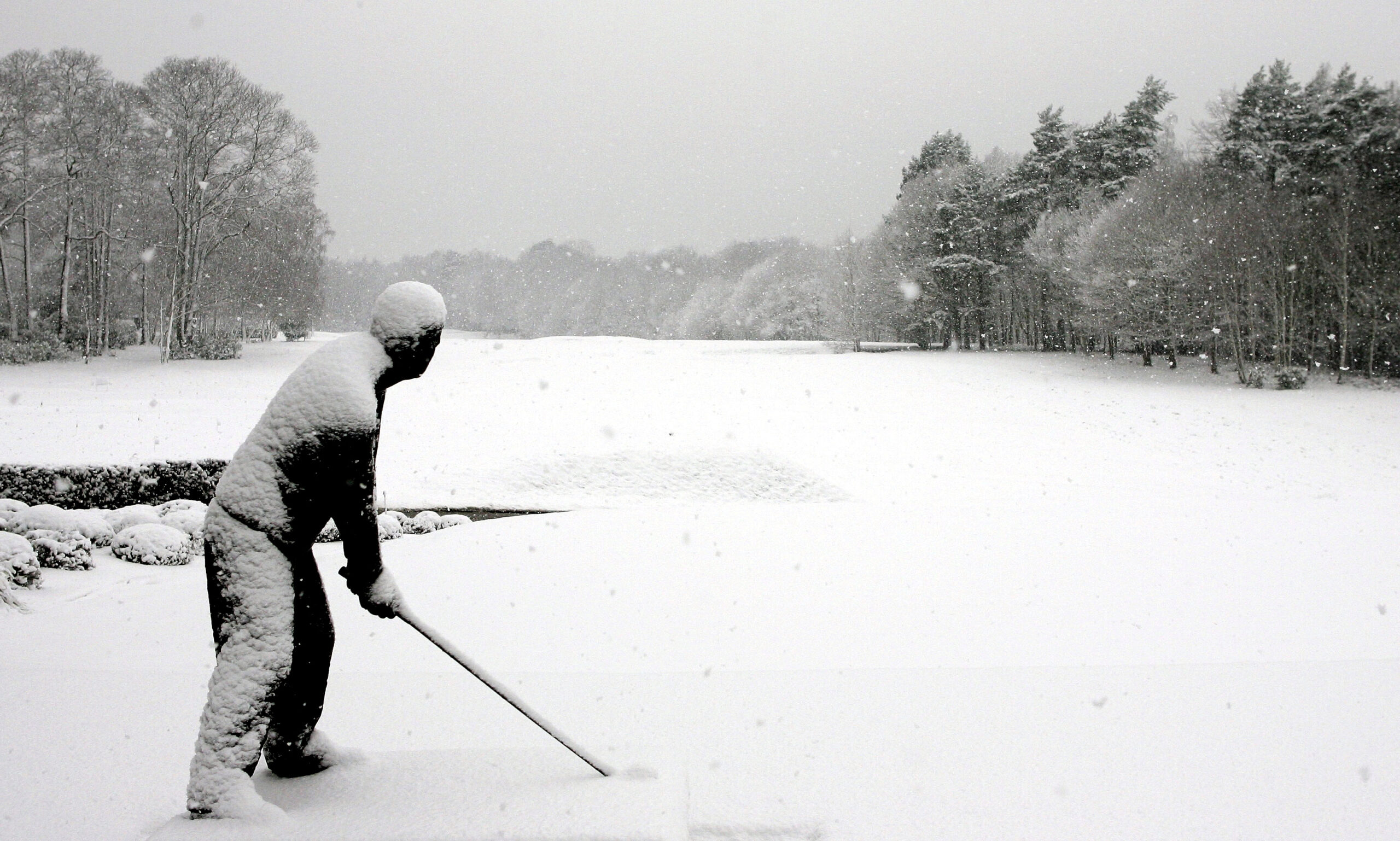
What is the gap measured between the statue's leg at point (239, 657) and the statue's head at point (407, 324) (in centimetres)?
69

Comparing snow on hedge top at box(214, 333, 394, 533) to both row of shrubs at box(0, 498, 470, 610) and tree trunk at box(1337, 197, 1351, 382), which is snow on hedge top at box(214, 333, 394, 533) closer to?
row of shrubs at box(0, 498, 470, 610)

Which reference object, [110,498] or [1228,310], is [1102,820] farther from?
[1228,310]

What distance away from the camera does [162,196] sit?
25406 millimetres

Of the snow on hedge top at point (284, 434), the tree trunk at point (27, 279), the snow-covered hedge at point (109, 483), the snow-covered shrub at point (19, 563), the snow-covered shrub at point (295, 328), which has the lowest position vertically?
the snow-covered shrub at point (19, 563)

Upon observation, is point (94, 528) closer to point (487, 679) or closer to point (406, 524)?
point (406, 524)

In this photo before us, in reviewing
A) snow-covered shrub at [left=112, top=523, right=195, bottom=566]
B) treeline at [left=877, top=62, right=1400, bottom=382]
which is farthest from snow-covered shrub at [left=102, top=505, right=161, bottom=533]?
treeline at [left=877, top=62, right=1400, bottom=382]

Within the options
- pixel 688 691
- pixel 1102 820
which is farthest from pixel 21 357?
pixel 1102 820

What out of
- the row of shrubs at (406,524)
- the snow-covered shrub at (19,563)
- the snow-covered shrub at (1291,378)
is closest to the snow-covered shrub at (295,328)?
the row of shrubs at (406,524)

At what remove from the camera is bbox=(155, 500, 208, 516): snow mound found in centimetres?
813

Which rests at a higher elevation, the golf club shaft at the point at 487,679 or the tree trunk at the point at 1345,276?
the tree trunk at the point at 1345,276

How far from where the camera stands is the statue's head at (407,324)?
2.61 meters

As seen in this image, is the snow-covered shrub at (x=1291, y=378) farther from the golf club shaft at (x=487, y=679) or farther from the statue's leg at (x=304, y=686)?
the statue's leg at (x=304, y=686)

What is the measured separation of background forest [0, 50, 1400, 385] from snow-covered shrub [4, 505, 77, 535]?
52.9ft

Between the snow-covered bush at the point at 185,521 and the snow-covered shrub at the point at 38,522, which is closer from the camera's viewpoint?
the snow-covered shrub at the point at 38,522
